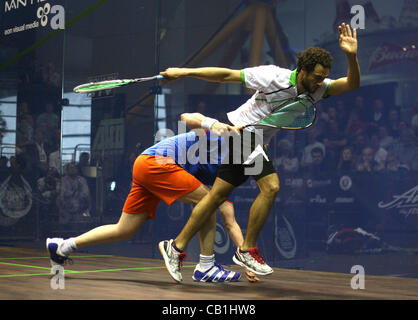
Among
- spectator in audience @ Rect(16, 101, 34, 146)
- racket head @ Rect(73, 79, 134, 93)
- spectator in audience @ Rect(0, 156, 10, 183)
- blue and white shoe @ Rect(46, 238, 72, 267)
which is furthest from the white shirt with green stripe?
spectator in audience @ Rect(0, 156, 10, 183)

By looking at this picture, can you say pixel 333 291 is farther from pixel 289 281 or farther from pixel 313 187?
pixel 313 187

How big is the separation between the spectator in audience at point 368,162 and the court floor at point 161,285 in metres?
0.67

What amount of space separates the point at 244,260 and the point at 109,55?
115 inches

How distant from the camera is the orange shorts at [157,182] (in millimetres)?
3365

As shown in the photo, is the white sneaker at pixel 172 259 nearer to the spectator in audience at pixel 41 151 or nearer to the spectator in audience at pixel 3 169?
the spectator in audience at pixel 41 151

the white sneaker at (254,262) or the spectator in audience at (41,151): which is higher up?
the spectator in audience at (41,151)

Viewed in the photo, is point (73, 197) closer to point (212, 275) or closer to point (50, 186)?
point (50, 186)

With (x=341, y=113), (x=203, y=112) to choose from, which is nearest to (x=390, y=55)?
(x=341, y=113)

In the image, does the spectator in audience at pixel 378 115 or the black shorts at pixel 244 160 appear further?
the spectator in audience at pixel 378 115

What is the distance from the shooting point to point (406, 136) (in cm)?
404

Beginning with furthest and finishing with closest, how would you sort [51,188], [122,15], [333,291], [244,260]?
[51,188], [122,15], [244,260], [333,291]

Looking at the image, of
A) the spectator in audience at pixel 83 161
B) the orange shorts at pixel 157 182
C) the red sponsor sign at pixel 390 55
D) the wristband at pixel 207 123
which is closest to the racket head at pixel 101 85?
the orange shorts at pixel 157 182

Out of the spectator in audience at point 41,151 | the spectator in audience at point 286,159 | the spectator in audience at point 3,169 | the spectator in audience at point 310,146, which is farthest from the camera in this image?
the spectator in audience at point 3,169

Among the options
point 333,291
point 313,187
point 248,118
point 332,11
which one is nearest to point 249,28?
point 332,11
